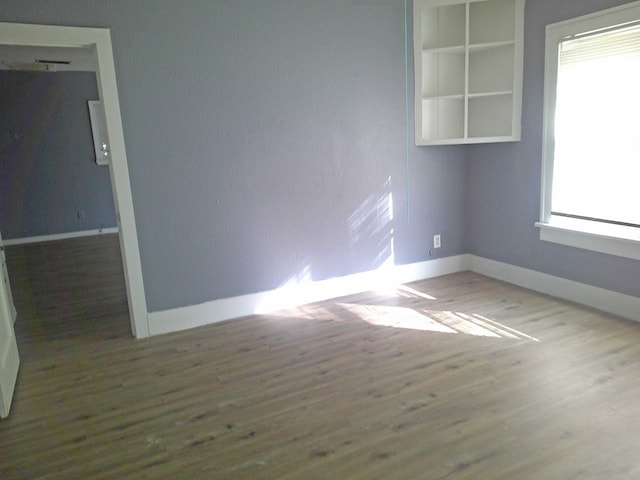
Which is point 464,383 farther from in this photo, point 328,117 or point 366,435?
point 328,117

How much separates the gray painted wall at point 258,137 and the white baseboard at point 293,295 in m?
0.08

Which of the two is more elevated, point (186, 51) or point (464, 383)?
point (186, 51)

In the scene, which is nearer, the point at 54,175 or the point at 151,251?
the point at 151,251

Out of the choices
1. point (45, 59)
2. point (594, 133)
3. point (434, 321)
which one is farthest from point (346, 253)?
point (45, 59)

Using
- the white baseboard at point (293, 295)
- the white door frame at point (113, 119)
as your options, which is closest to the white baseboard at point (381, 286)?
the white baseboard at point (293, 295)

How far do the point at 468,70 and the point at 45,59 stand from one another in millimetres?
5753

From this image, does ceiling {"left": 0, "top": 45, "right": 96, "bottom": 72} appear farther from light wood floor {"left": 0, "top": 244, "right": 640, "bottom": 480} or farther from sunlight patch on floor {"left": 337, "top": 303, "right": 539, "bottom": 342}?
sunlight patch on floor {"left": 337, "top": 303, "right": 539, "bottom": 342}

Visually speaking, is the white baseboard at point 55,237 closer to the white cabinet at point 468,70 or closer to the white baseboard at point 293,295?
the white baseboard at point 293,295

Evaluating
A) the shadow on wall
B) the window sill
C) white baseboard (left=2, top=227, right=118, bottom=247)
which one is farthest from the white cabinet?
white baseboard (left=2, top=227, right=118, bottom=247)

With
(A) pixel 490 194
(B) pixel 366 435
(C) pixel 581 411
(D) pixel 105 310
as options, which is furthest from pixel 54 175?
(C) pixel 581 411

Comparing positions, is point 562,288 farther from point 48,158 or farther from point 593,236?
point 48,158

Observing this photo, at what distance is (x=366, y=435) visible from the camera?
2338 millimetres

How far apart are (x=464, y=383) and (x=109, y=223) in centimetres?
704

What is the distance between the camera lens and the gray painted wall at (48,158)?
288 inches
